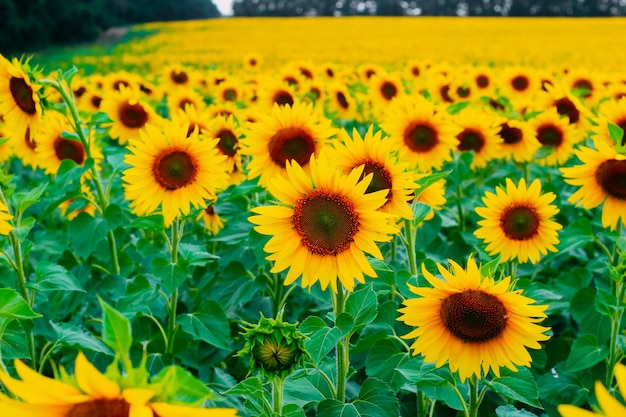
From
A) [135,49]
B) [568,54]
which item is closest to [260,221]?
[568,54]

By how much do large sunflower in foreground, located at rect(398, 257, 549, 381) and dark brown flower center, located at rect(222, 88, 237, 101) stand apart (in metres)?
4.28

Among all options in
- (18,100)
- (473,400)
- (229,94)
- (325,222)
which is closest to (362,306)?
(325,222)

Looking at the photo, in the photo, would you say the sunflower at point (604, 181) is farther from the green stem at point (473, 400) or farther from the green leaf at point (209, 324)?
the green leaf at point (209, 324)

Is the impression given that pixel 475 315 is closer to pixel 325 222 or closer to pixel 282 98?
pixel 325 222

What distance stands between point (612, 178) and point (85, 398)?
2.53 metres

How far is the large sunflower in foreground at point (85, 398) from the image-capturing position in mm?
958

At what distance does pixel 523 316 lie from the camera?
6.41 ft

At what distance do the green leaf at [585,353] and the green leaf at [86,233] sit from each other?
6.77ft

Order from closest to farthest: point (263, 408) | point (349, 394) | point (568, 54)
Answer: point (263, 408) < point (349, 394) < point (568, 54)

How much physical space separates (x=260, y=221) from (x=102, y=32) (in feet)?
136

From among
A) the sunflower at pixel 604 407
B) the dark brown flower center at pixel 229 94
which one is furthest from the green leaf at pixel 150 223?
the dark brown flower center at pixel 229 94

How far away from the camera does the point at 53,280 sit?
100 inches

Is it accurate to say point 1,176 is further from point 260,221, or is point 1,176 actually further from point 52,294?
point 260,221

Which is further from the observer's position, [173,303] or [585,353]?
[173,303]
